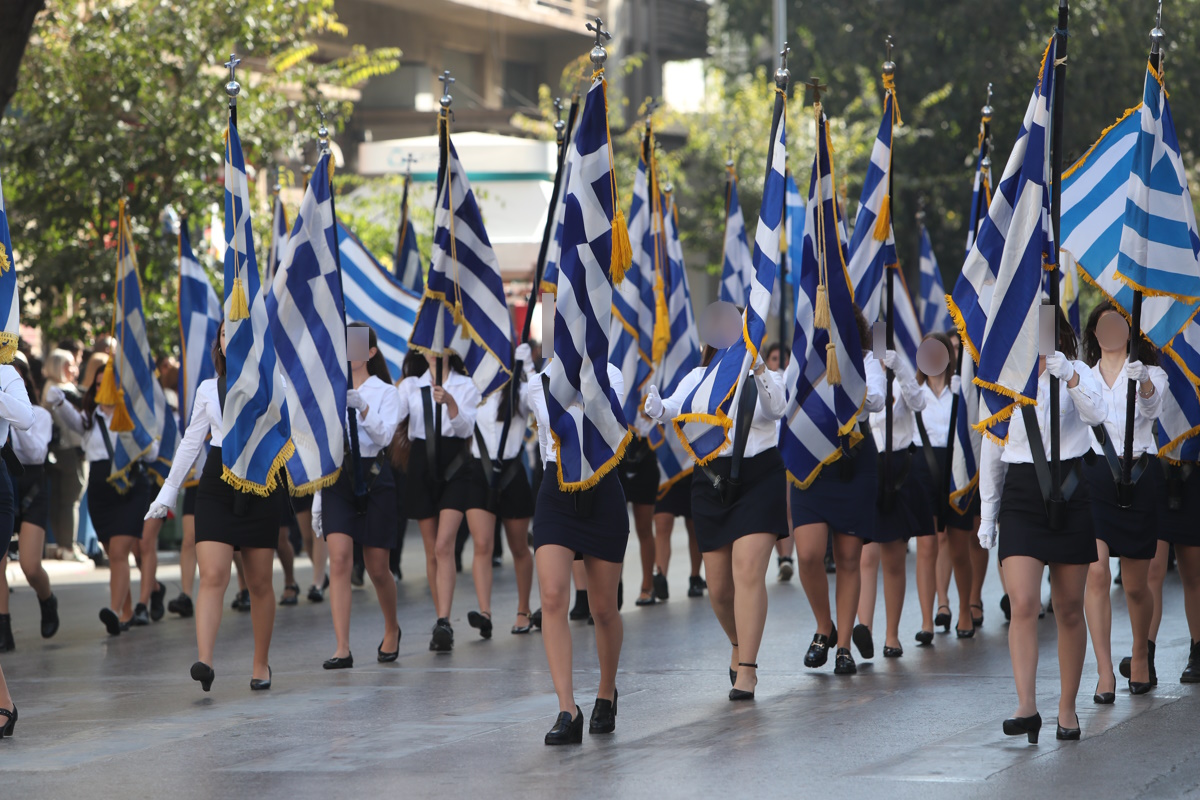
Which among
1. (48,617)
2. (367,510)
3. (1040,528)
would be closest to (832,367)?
(1040,528)

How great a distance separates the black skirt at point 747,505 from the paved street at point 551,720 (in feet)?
2.86

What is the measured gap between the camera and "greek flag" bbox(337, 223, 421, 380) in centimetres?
1385

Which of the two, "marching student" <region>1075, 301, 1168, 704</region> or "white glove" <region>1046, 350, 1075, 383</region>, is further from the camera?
"marching student" <region>1075, 301, 1168, 704</region>

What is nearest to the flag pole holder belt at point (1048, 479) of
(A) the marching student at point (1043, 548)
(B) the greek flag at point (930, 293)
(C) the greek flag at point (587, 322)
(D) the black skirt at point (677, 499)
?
(A) the marching student at point (1043, 548)

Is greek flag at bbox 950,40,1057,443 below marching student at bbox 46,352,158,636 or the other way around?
the other way around

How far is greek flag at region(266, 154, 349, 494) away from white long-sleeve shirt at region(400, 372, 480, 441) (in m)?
1.20

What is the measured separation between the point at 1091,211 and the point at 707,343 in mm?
2749

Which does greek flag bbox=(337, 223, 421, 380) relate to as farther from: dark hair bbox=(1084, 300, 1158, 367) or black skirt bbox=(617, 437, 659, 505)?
dark hair bbox=(1084, 300, 1158, 367)

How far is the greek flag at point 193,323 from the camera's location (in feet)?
40.5

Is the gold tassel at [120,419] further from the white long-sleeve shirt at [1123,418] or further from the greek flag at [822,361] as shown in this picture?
the white long-sleeve shirt at [1123,418]

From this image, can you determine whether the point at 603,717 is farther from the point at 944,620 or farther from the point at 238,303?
the point at 944,620

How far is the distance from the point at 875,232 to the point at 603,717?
442 centimetres

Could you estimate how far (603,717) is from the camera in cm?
730

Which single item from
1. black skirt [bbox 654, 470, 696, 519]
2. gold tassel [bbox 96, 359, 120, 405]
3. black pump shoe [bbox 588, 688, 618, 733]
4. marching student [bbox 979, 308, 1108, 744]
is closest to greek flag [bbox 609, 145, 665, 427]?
black skirt [bbox 654, 470, 696, 519]
